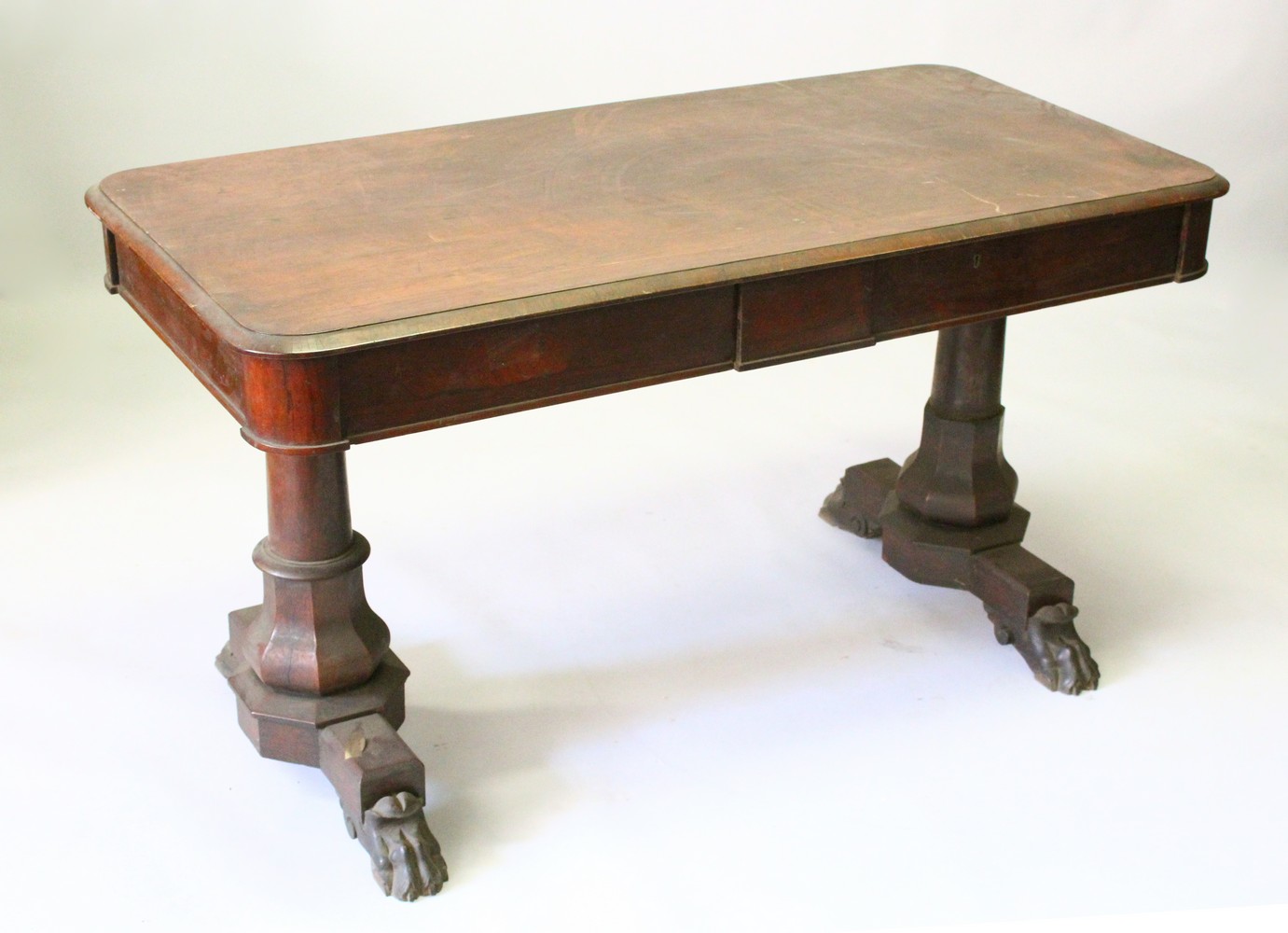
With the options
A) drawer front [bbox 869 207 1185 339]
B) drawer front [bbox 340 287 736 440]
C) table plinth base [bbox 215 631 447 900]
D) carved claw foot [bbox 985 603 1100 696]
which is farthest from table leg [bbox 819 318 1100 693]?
table plinth base [bbox 215 631 447 900]

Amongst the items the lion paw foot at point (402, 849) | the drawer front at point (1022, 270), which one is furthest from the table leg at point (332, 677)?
the drawer front at point (1022, 270)

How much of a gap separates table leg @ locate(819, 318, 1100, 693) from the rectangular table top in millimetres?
355

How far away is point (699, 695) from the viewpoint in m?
3.01

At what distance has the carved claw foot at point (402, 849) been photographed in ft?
8.32

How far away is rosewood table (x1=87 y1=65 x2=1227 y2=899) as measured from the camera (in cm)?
235

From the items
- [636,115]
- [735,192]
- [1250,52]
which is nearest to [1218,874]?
[735,192]

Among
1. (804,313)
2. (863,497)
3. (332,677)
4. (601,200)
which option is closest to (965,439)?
(863,497)

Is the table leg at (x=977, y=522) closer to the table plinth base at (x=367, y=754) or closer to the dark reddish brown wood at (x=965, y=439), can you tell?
the dark reddish brown wood at (x=965, y=439)

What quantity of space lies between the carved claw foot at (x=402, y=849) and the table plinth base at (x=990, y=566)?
106cm

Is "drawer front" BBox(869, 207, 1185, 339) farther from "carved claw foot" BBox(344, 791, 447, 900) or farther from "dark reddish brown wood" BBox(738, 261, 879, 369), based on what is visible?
"carved claw foot" BBox(344, 791, 447, 900)

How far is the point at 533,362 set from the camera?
2.39m

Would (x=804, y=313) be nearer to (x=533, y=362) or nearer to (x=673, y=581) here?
(x=533, y=362)

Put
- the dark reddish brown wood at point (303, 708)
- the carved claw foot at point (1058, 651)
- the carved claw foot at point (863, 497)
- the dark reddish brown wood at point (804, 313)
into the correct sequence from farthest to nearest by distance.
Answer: the carved claw foot at point (863, 497)
the carved claw foot at point (1058, 651)
the dark reddish brown wood at point (303, 708)
the dark reddish brown wood at point (804, 313)

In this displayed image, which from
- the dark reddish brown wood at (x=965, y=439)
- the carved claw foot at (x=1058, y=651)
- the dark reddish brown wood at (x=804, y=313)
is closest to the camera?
the dark reddish brown wood at (x=804, y=313)
